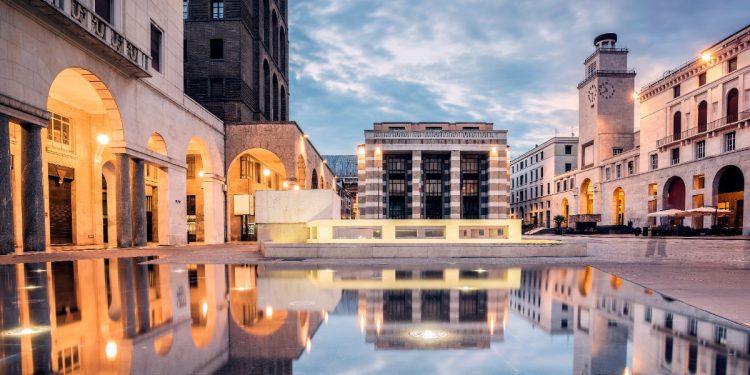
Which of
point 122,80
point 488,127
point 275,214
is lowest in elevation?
point 275,214

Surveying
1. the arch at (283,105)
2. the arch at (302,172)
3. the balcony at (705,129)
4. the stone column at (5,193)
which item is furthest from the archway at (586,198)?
the stone column at (5,193)

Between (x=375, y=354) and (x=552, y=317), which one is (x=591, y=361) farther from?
(x=375, y=354)

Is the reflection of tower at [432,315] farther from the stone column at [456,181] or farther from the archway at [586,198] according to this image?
the archway at [586,198]

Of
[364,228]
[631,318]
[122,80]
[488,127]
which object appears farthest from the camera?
[488,127]

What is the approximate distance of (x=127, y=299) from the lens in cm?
680

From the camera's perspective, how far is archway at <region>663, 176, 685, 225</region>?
51.1m

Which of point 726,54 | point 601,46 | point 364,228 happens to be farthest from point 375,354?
point 601,46

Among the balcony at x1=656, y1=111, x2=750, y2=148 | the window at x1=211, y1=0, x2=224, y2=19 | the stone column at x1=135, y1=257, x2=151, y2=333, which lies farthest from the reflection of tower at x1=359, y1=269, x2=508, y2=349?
the balcony at x1=656, y1=111, x2=750, y2=148

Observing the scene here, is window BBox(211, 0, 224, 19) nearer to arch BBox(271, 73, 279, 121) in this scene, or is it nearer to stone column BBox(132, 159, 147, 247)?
arch BBox(271, 73, 279, 121)

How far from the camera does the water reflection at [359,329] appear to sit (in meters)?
3.73

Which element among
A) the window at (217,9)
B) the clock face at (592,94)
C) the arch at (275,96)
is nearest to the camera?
the window at (217,9)

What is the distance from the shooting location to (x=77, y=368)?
3498 mm

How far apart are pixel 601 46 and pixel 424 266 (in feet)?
253

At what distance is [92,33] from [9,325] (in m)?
17.2
